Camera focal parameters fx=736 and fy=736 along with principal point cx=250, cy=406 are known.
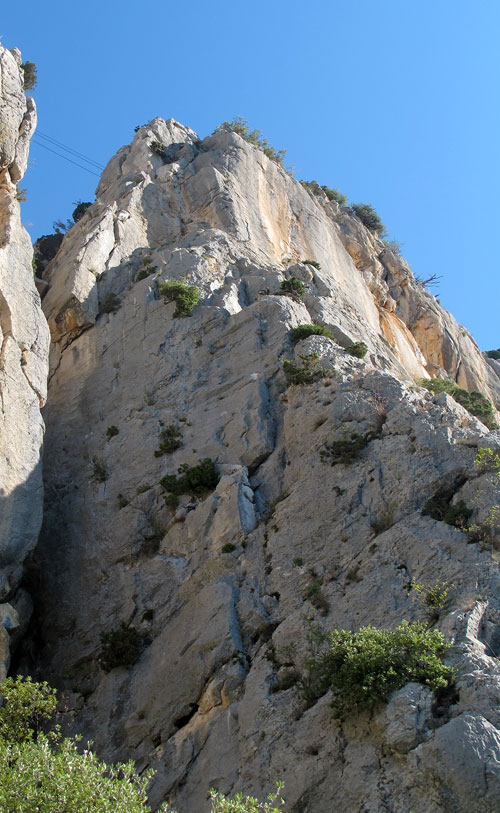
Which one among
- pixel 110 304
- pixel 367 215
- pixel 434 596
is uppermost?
pixel 367 215

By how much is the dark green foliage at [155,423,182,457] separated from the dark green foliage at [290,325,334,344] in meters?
5.58

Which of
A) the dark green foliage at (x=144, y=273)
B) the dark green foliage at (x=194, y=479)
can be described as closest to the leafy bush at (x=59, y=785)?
the dark green foliage at (x=194, y=479)

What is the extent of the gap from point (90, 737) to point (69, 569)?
225 inches

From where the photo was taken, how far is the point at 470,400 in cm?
3856

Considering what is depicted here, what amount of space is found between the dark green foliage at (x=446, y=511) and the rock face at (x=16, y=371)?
10950mm

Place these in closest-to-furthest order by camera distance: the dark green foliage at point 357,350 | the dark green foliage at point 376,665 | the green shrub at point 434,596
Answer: the dark green foliage at point 376,665 → the green shrub at point 434,596 → the dark green foliage at point 357,350

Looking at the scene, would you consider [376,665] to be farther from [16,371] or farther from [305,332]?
[305,332]

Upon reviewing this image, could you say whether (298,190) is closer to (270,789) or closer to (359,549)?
(359,549)

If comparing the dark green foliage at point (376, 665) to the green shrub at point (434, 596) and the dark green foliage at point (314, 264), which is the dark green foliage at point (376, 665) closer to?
the green shrub at point (434, 596)

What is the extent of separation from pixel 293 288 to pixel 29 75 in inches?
637

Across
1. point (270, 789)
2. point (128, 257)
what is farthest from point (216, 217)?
point (270, 789)

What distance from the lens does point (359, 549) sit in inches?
740

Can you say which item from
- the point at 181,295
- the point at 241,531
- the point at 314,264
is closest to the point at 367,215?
the point at 314,264

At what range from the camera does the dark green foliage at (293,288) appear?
31464 mm
